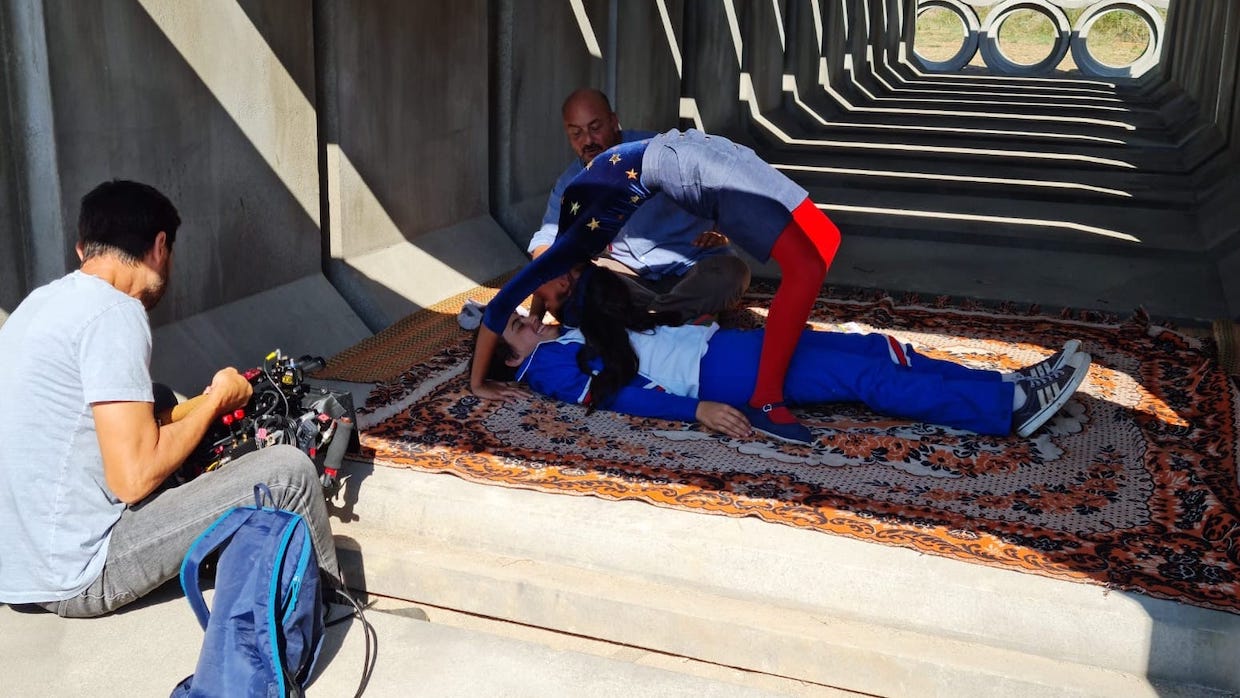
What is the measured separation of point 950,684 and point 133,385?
226cm

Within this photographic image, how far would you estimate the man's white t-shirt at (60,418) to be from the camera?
3.14m

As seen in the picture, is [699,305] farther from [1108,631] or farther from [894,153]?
[894,153]

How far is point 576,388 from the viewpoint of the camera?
15.7 ft

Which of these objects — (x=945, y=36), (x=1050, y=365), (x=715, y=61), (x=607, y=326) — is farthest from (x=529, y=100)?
(x=945, y=36)

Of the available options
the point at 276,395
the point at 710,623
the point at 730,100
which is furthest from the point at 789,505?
the point at 730,100

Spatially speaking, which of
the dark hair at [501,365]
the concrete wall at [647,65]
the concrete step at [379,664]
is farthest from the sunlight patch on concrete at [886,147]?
the concrete step at [379,664]

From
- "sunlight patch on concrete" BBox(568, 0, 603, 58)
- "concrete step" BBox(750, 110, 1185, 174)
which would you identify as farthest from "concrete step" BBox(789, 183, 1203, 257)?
"sunlight patch on concrete" BBox(568, 0, 603, 58)

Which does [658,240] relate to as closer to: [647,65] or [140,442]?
[140,442]

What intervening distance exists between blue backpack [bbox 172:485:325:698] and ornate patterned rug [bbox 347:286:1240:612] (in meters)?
0.92

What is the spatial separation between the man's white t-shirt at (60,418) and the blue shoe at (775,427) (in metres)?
2.15

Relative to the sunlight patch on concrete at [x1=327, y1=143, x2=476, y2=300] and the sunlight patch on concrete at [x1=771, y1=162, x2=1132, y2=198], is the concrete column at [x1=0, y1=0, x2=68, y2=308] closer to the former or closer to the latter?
the sunlight patch on concrete at [x1=327, y1=143, x2=476, y2=300]

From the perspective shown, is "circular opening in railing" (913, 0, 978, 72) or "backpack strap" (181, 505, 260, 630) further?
"circular opening in railing" (913, 0, 978, 72)

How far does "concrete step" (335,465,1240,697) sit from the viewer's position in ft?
10.8

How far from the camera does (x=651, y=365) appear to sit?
4.72 metres
